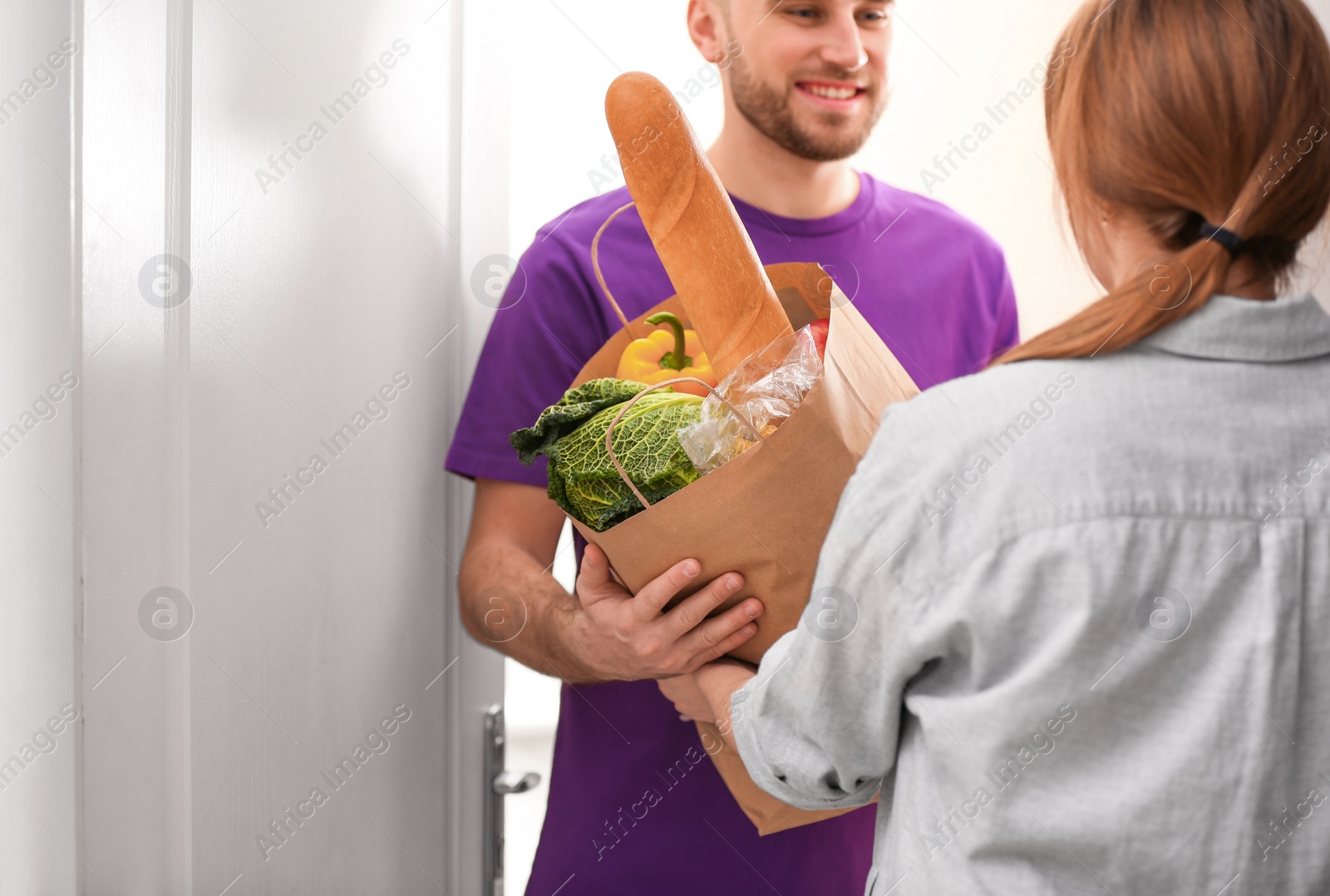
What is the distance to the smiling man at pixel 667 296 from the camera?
1086 mm

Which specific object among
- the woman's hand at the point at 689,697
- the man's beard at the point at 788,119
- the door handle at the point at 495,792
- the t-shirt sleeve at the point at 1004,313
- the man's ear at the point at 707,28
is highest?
the man's ear at the point at 707,28

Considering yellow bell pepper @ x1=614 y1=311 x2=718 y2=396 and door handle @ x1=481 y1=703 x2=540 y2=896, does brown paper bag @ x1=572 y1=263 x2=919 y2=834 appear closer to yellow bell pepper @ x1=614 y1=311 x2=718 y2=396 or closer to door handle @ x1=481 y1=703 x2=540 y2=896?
yellow bell pepper @ x1=614 y1=311 x2=718 y2=396

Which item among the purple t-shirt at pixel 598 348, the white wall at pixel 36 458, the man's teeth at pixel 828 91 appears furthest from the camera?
the man's teeth at pixel 828 91

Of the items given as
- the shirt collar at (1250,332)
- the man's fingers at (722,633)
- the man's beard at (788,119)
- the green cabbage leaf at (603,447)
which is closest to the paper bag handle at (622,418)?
the green cabbage leaf at (603,447)

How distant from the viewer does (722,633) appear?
803mm

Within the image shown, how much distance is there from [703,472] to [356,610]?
0.58 meters

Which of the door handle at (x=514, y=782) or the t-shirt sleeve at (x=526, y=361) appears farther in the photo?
the door handle at (x=514, y=782)

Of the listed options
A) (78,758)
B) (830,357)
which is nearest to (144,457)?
(78,758)

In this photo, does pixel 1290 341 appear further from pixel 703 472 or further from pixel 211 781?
pixel 211 781

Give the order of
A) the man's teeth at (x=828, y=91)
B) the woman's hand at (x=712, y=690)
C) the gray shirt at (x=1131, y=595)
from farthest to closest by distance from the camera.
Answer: the man's teeth at (x=828, y=91), the woman's hand at (x=712, y=690), the gray shirt at (x=1131, y=595)

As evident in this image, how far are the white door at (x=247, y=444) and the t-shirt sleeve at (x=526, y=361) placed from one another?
11cm

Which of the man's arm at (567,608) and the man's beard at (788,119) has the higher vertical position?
the man's beard at (788,119)

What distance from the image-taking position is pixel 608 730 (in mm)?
1131

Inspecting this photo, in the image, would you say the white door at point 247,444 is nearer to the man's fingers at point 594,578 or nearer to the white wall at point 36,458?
the white wall at point 36,458
